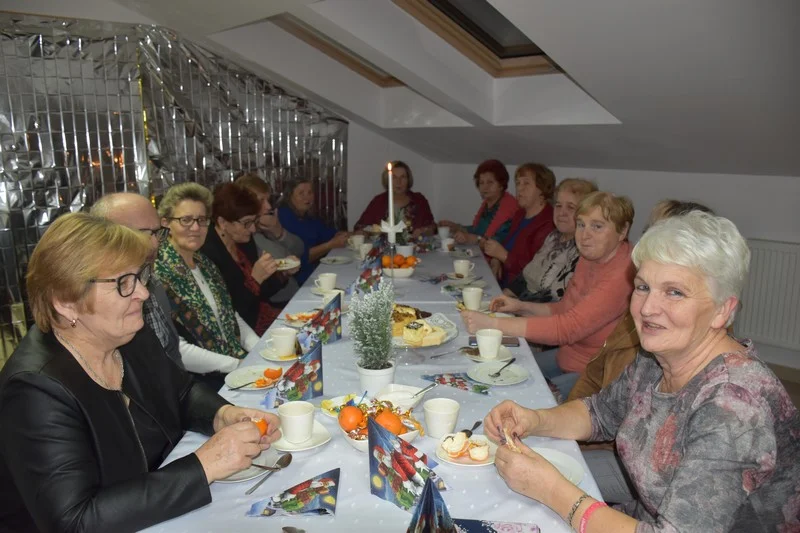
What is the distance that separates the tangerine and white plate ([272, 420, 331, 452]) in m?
0.06

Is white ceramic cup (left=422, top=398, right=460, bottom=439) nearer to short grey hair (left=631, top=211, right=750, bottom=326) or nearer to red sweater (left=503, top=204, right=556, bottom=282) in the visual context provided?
short grey hair (left=631, top=211, right=750, bottom=326)

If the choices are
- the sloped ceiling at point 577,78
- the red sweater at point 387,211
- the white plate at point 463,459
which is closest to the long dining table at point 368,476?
the white plate at point 463,459

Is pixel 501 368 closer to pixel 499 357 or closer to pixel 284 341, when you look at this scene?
pixel 499 357

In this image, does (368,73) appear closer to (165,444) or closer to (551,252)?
(551,252)

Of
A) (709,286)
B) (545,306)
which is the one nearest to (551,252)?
(545,306)

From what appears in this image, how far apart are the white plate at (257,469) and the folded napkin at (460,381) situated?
593mm

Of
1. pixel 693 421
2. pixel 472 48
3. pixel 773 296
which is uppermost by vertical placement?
pixel 472 48

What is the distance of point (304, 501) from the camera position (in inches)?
51.1

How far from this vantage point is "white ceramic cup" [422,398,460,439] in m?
1.56

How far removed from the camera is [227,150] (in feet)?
16.6

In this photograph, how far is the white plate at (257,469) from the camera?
55.1 inches

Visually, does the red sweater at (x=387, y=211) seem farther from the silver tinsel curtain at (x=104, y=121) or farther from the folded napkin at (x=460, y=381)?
the folded napkin at (x=460, y=381)

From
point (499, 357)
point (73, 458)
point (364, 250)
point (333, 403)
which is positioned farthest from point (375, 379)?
point (364, 250)

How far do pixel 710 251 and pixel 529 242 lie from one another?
2798 mm
